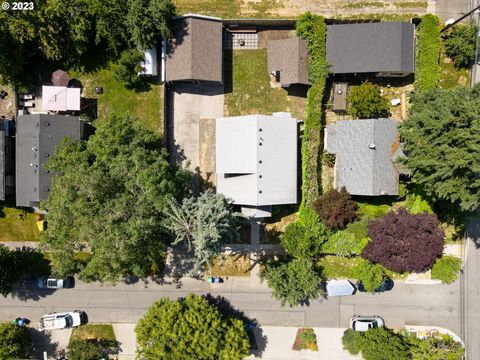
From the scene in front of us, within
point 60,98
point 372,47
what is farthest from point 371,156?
point 60,98

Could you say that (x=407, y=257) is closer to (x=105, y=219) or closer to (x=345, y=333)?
(x=345, y=333)

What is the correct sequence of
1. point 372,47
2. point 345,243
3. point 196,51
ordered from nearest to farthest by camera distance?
point 372,47 < point 196,51 < point 345,243

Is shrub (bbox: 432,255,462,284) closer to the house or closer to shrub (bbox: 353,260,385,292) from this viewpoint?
shrub (bbox: 353,260,385,292)

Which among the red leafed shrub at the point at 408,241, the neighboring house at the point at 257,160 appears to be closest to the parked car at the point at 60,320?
the neighboring house at the point at 257,160

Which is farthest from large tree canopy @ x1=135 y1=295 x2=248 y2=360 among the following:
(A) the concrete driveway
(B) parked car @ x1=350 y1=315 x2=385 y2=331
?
(A) the concrete driveway

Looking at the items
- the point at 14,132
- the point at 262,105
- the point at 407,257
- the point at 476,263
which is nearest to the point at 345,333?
the point at 407,257

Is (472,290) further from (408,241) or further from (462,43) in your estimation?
(462,43)
